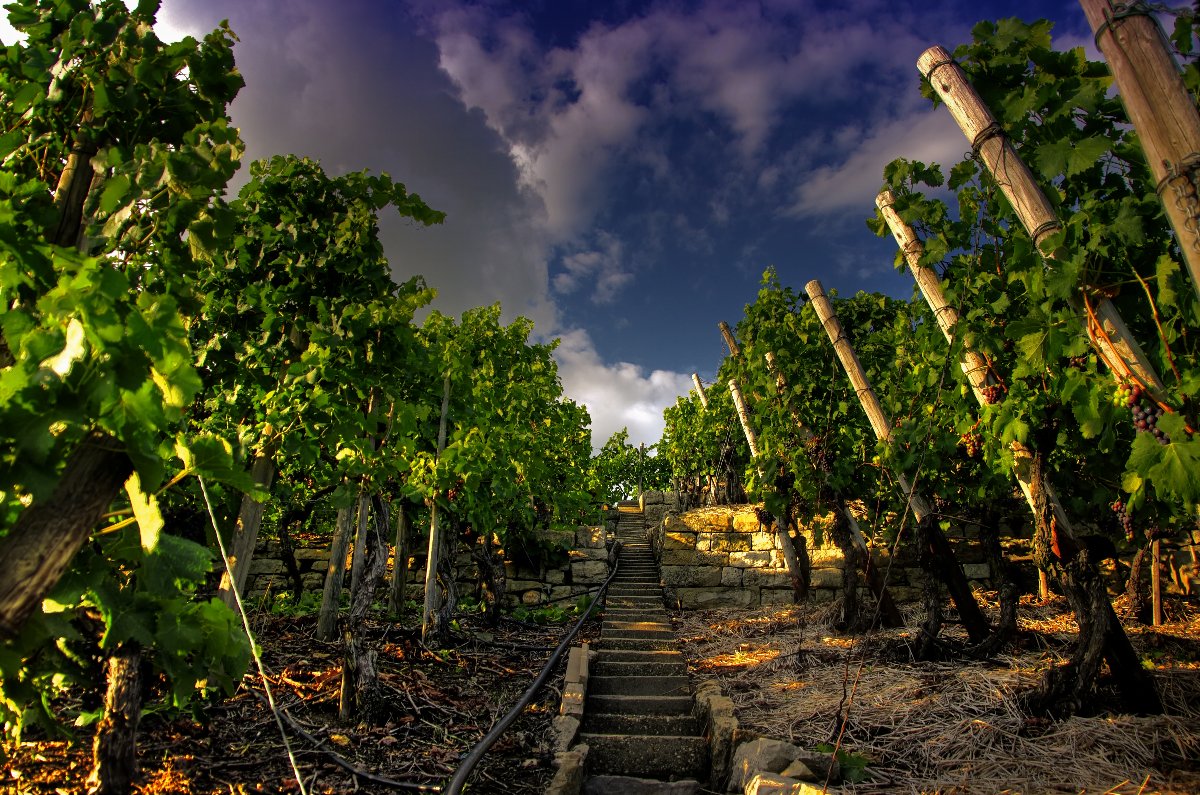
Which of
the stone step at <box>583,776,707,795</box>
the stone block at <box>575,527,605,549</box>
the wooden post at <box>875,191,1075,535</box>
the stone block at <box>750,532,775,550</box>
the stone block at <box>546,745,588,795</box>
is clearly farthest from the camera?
the stone block at <box>575,527,605,549</box>

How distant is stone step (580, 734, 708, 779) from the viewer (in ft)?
12.5

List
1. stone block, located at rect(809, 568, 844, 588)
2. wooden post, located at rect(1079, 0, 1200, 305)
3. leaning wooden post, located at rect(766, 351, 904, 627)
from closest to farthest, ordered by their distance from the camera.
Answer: wooden post, located at rect(1079, 0, 1200, 305), leaning wooden post, located at rect(766, 351, 904, 627), stone block, located at rect(809, 568, 844, 588)

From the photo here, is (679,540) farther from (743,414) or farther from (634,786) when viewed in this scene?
(634,786)

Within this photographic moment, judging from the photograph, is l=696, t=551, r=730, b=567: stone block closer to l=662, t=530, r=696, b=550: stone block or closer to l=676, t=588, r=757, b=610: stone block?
l=662, t=530, r=696, b=550: stone block

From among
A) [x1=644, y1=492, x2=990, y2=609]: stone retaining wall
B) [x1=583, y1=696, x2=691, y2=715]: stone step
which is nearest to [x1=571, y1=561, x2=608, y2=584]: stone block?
[x1=644, y1=492, x2=990, y2=609]: stone retaining wall

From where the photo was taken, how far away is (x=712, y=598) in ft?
29.5

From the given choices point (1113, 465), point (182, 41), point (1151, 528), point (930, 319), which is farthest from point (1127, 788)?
point (1151, 528)

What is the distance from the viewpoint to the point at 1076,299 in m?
2.58

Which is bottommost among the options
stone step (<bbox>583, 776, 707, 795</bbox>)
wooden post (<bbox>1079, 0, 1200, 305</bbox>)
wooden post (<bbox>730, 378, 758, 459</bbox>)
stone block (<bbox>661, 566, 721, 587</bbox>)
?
stone step (<bbox>583, 776, 707, 795</bbox>)

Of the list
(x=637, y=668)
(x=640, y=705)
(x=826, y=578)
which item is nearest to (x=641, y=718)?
(x=640, y=705)

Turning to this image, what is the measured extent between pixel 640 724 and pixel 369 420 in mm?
3066

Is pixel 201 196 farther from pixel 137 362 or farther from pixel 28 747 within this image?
pixel 28 747

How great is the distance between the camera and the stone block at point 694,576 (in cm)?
903

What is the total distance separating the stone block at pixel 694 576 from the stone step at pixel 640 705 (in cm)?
425
